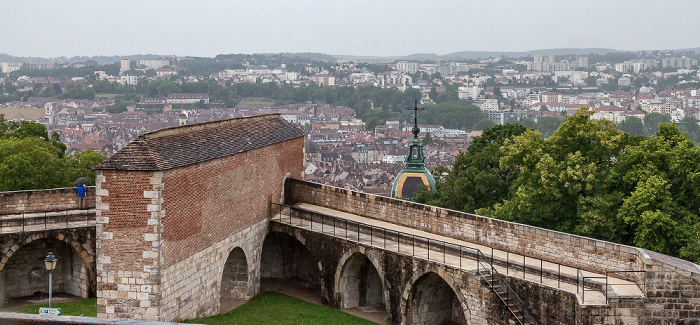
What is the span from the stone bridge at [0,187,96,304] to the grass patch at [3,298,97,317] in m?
0.73

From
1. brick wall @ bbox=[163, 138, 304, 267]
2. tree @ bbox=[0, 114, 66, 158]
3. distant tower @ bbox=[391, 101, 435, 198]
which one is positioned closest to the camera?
brick wall @ bbox=[163, 138, 304, 267]

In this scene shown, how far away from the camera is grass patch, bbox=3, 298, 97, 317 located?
27.2m

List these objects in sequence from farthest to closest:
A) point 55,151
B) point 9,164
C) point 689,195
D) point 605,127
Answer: point 55,151 → point 9,164 → point 605,127 → point 689,195

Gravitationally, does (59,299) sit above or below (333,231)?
below

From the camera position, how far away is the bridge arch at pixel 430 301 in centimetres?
2639

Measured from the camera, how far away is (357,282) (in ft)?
96.6

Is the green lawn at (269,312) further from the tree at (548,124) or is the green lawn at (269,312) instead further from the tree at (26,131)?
the tree at (548,124)

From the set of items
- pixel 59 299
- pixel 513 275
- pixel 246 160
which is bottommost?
pixel 59 299

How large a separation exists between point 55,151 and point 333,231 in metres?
18.6

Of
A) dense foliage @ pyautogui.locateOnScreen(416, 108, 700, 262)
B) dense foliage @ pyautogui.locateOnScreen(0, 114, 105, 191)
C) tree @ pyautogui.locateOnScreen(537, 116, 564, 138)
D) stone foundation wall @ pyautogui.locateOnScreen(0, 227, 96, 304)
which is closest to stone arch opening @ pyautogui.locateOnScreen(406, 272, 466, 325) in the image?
dense foliage @ pyautogui.locateOnScreen(416, 108, 700, 262)

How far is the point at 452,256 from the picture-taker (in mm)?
26234

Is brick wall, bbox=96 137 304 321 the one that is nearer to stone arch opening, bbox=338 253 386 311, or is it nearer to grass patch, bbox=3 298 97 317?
grass patch, bbox=3 298 97 317

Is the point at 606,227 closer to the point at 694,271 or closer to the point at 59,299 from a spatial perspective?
the point at 694,271

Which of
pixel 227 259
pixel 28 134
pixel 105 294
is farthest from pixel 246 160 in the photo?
pixel 28 134
